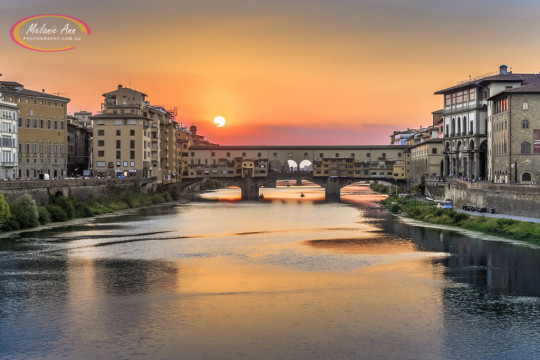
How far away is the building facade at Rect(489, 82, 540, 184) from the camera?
6128 centimetres

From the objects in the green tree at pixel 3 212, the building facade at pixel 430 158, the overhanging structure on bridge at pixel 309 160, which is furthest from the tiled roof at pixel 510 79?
the green tree at pixel 3 212

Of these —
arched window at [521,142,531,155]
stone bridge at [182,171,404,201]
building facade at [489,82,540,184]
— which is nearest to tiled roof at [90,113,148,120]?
stone bridge at [182,171,404,201]

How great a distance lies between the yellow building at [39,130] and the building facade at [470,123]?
52.4 m

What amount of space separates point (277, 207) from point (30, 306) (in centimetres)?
5924

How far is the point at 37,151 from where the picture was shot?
7981cm

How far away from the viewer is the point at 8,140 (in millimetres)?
66375

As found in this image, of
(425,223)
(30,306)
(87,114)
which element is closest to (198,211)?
(425,223)

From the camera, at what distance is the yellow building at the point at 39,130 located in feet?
251

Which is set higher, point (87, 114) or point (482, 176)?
point (87, 114)

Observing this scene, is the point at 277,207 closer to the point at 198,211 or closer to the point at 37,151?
the point at 198,211

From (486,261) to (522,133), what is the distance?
31994 mm

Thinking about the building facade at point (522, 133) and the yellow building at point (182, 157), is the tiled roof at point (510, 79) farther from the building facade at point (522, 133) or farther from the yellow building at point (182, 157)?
the yellow building at point (182, 157)

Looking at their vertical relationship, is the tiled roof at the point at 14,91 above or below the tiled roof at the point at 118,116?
above

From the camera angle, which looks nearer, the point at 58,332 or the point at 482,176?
the point at 58,332
